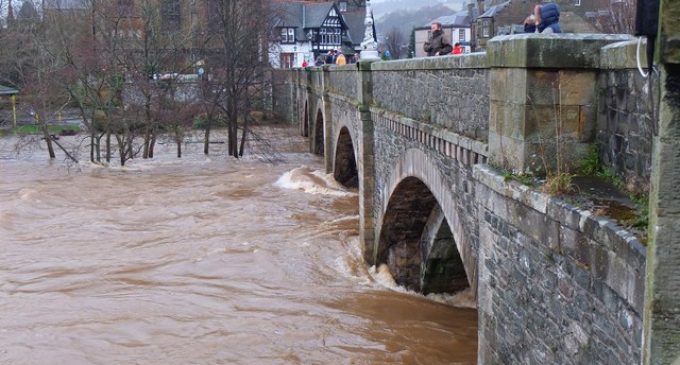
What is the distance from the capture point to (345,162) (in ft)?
77.5

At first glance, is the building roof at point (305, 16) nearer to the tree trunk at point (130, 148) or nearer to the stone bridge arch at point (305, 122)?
the stone bridge arch at point (305, 122)

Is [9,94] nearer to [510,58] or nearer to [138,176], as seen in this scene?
[138,176]

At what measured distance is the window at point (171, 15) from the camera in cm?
3528

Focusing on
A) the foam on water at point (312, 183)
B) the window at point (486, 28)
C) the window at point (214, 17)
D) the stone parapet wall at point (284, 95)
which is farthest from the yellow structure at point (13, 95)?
the window at point (486, 28)

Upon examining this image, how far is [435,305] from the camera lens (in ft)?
41.0

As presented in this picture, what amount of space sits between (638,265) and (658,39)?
115 centimetres

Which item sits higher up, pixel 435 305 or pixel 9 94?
pixel 9 94

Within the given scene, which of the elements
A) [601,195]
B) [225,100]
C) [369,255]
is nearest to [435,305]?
[369,255]

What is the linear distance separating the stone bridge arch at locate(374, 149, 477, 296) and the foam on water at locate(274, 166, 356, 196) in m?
8.84

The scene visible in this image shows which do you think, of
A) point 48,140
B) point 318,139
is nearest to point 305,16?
point 318,139

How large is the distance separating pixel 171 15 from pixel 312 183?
17.3m

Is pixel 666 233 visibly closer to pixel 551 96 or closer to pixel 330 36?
pixel 551 96

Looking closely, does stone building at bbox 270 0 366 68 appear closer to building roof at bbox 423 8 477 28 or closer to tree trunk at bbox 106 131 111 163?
building roof at bbox 423 8 477 28

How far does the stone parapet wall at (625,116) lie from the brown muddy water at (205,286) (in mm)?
5711
